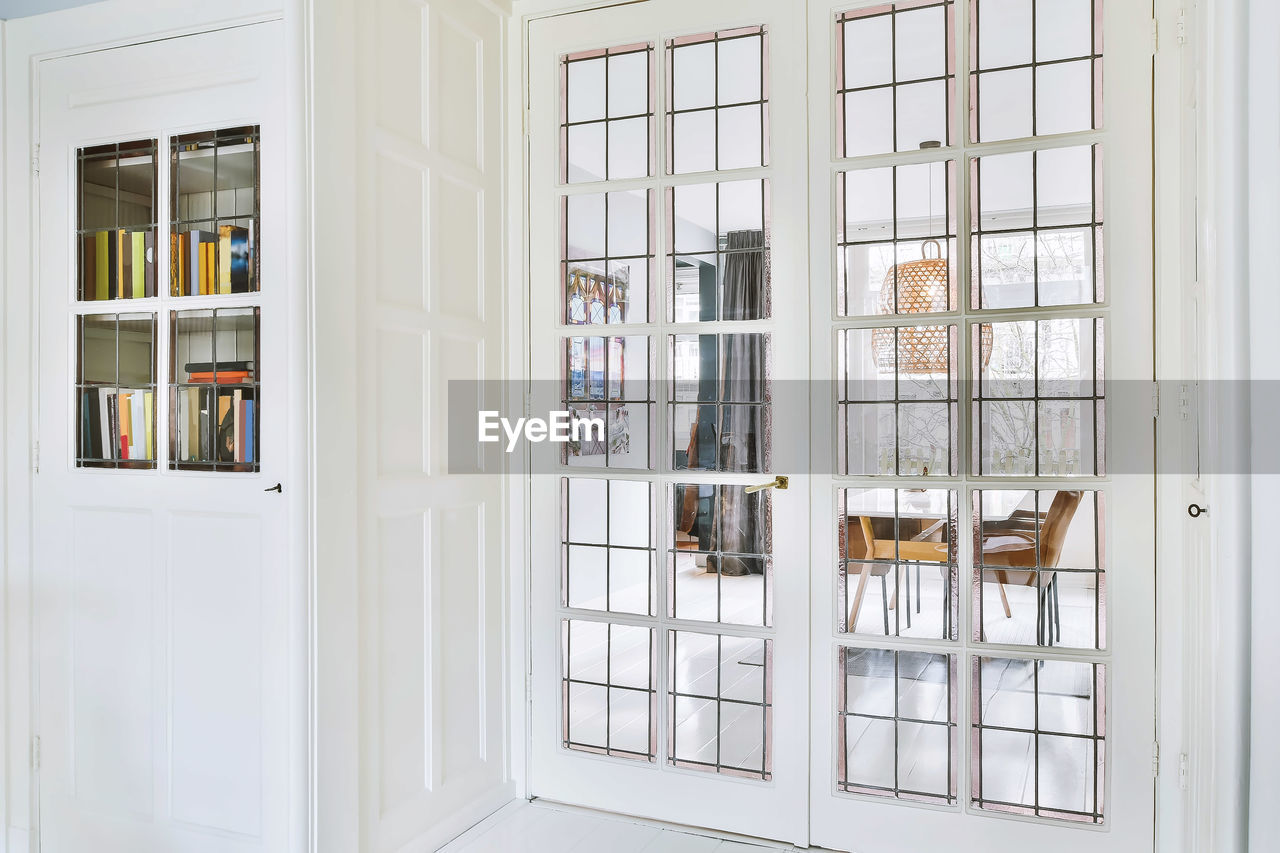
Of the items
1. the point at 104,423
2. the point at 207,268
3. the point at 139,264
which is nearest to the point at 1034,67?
the point at 207,268

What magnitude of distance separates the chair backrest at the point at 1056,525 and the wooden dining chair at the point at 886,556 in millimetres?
243

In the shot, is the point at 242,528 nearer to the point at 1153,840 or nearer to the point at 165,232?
the point at 165,232

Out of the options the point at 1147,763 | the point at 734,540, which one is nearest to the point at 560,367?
the point at 734,540

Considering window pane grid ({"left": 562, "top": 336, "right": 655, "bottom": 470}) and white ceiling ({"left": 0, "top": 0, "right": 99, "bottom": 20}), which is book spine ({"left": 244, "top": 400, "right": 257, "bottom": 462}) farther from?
white ceiling ({"left": 0, "top": 0, "right": 99, "bottom": 20})

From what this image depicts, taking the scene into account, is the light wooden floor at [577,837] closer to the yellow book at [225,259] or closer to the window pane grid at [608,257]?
the window pane grid at [608,257]

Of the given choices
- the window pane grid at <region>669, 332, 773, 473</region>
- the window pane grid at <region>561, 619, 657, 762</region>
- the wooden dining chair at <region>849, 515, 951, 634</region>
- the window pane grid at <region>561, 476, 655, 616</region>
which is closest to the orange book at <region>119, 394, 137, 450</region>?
the window pane grid at <region>561, 476, 655, 616</region>

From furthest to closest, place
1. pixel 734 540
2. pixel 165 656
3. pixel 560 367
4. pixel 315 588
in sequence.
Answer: pixel 560 367 < pixel 734 540 < pixel 165 656 < pixel 315 588

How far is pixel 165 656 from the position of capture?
2.23m

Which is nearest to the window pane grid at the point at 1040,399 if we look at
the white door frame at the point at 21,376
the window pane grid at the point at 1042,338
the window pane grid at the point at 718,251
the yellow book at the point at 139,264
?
the window pane grid at the point at 1042,338

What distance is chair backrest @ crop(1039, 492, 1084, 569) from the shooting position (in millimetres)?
2232

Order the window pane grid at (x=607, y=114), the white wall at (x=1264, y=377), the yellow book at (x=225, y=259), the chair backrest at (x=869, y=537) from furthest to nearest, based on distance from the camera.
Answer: the window pane grid at (x=607, y=114) < the chair backrest at (x=869, y=537) < the yellow book at (x=225, y=259) < the white wall at (x=1264, y=377)

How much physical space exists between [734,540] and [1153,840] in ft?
4.17

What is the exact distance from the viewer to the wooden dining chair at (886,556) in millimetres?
2352

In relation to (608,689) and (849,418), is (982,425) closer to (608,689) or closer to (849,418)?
(849,418)
